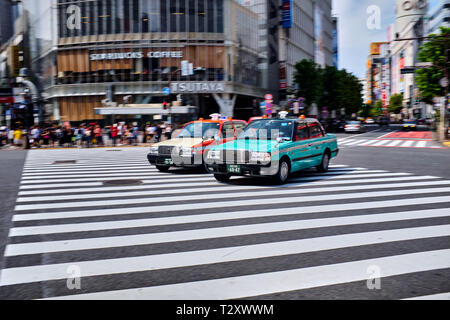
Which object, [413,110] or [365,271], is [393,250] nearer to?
[365,271]

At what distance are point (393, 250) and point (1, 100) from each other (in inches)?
1677

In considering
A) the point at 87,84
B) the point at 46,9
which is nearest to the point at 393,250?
the point at 87,84

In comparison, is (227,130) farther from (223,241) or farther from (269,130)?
(223,241)

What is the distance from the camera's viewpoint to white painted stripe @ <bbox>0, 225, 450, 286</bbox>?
4.26 m

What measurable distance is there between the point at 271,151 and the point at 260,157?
296 mm

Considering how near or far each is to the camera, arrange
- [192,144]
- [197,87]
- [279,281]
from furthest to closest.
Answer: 1. [197,87]
2. [192,144]
3. [279,281]

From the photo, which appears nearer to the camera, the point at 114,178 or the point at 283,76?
the point at 114,178

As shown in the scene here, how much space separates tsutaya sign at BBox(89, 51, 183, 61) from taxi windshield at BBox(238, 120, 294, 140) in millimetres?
39496

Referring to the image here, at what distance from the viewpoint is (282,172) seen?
10281 mm

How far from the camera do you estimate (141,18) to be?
48.8 metres

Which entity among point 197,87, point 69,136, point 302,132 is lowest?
point 69,136

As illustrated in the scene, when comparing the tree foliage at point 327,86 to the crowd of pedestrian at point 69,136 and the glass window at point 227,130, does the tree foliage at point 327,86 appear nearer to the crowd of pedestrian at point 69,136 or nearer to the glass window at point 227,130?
the crowd of pedestrian at point 69,136

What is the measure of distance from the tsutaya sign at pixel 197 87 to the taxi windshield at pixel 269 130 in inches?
1448

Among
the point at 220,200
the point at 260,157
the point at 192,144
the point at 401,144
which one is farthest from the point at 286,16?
the point at 220,200
